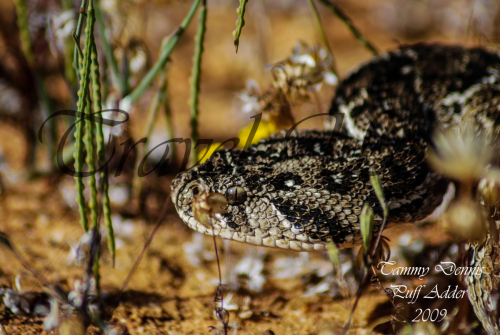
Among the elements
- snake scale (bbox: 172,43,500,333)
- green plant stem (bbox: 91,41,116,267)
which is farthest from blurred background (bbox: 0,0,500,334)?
snake scale (bbox: 172,43,500,333)

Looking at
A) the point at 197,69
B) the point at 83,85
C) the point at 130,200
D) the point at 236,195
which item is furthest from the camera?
the point at 130,200

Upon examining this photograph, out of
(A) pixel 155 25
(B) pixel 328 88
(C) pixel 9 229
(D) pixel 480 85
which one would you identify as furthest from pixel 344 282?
(A) pixel 155 25

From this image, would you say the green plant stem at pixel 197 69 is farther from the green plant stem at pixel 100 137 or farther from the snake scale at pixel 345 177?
the green plant stem at pixel 100 137

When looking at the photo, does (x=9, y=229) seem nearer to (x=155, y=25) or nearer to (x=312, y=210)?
(x=312, y=210)

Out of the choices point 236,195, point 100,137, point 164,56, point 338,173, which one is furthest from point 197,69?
point 338,173

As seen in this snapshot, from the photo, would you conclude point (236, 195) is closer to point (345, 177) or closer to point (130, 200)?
point (345, 177)

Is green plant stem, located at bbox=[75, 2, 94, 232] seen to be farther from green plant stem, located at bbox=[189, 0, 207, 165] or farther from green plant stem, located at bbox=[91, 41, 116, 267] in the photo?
green plant stem, located at bbox=[189, 0, 207, 165]

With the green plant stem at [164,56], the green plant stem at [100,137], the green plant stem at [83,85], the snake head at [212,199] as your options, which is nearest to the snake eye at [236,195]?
the snake head at [212,199]
